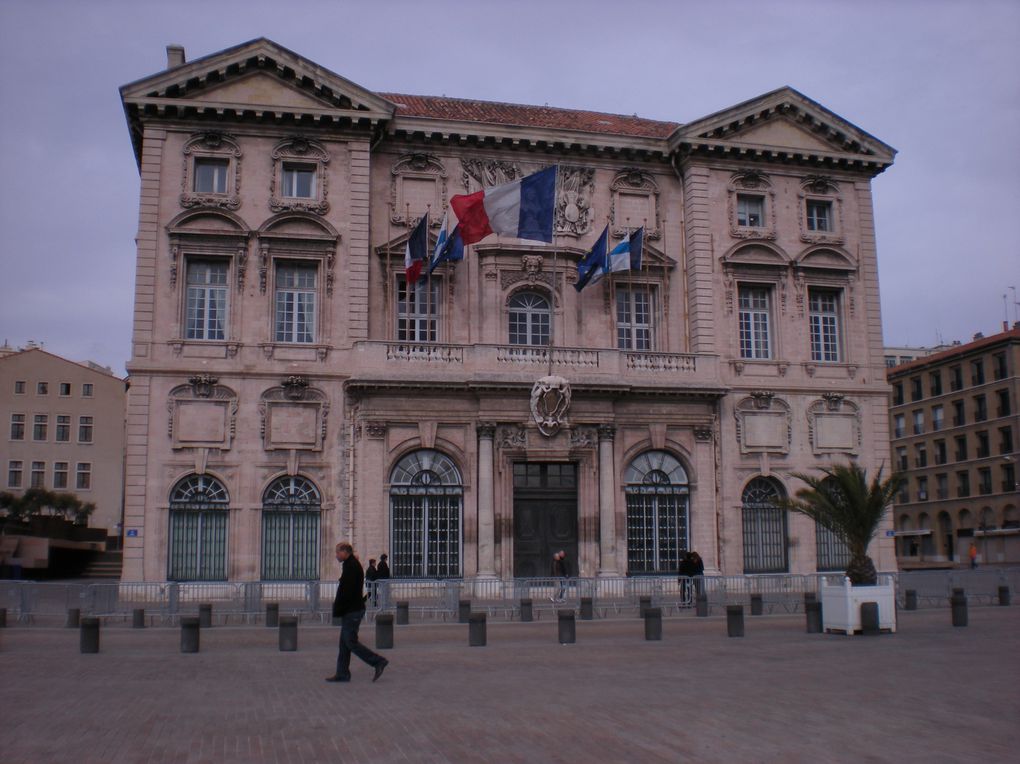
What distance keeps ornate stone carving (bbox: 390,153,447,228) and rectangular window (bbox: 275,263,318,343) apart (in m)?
3.11

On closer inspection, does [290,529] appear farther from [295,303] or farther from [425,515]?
[295,303]

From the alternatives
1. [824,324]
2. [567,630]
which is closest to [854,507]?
[567,630]

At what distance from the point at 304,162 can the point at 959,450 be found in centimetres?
5465

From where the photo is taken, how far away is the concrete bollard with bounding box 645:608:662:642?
19.4 m

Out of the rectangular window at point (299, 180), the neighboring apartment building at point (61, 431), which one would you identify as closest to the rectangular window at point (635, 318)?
the rectangular window at point (299, 180)

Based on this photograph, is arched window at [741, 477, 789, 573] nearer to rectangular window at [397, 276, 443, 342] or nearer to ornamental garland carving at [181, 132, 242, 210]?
rectangular window at [397, 276, 443, 342]

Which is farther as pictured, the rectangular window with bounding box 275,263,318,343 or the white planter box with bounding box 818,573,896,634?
the rectangular window with bounding box 275,263,318,343

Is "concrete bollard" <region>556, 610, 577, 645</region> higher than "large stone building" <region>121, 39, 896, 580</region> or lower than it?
lower

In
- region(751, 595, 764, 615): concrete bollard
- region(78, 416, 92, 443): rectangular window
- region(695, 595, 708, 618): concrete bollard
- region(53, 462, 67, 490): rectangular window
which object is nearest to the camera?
region(751, 595, 764, 615): concrete bollard

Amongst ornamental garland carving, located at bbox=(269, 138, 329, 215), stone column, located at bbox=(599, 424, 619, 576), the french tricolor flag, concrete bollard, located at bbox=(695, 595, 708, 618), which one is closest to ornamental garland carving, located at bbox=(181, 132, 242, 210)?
ornamental garland carving, located at bbox=(269, 138, 329, 215)

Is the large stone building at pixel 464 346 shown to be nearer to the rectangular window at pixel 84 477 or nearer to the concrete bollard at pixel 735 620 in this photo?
the concrete bollard at pixel 735 620

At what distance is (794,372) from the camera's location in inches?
1368

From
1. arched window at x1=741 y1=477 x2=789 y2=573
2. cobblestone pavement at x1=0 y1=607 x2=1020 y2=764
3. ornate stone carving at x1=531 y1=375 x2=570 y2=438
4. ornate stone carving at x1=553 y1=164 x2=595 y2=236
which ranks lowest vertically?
cobblestone pavement at x1=0 y1=607 x2=1020 y2=764

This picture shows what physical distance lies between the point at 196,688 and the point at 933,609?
1978 cm
